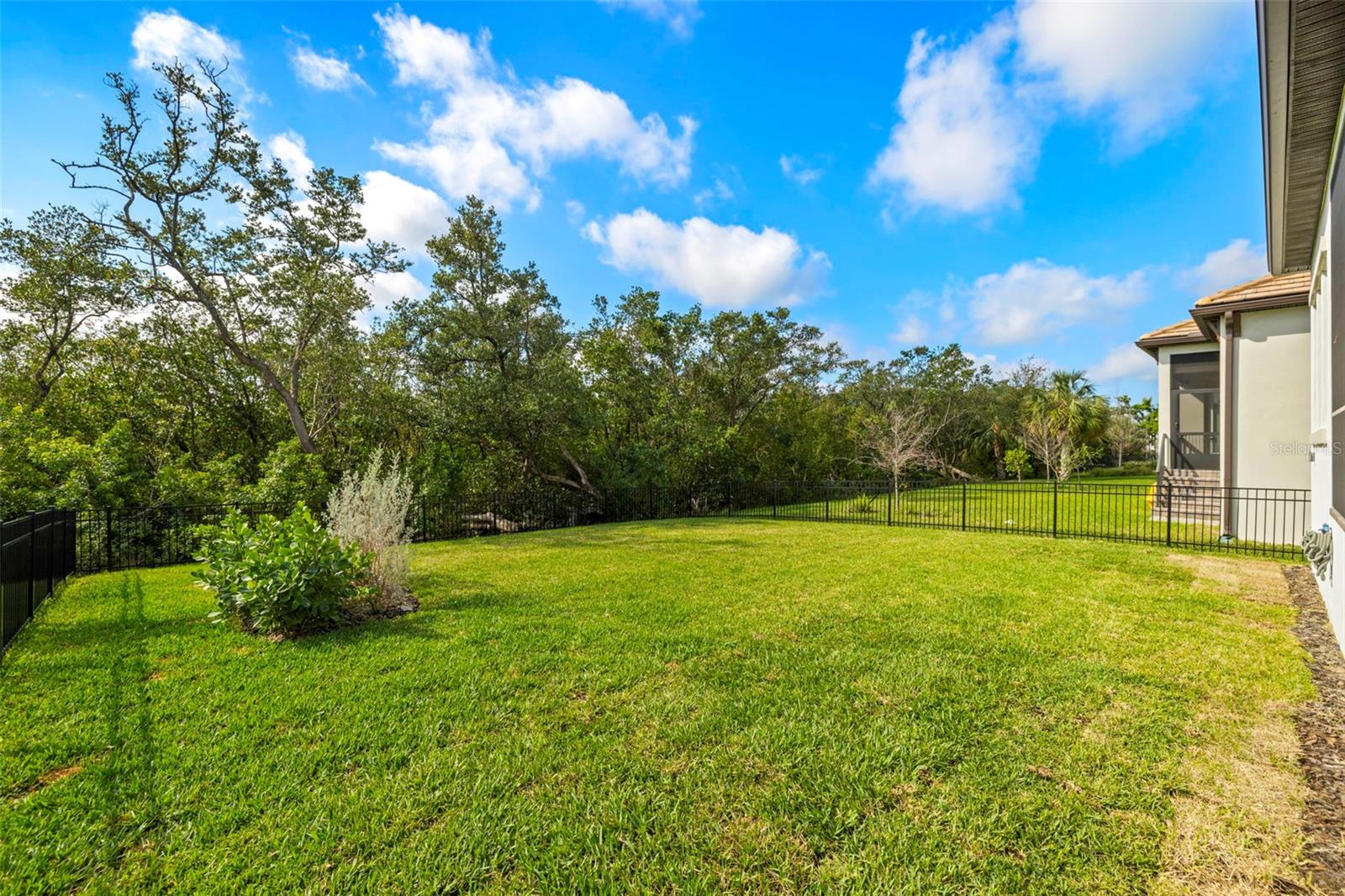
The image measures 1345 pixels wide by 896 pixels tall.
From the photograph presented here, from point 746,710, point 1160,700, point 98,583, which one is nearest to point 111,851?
point 746,710

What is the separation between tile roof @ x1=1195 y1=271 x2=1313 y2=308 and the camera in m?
7.84

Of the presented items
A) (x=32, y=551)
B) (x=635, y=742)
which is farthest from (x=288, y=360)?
(x=635, y=742)

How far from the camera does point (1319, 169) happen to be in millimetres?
4148

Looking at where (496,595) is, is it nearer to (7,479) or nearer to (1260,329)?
(7,479)

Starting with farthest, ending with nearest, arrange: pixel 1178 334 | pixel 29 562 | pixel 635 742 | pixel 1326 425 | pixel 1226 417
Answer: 1. pixel 1178 334
2. pixel 1226 417
3. pixel 29 562
4. pixel 1326 425
5. pixel 635 742

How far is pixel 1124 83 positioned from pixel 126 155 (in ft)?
54.5

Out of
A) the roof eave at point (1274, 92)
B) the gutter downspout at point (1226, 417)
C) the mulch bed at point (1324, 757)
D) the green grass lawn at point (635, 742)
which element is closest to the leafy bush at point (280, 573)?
the green grass lawn at point (635, 742)

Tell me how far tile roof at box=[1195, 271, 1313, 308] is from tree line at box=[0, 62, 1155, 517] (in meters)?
6.90

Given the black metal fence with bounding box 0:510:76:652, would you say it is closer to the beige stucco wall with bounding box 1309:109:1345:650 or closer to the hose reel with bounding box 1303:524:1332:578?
→ the beige stucco wall with bounding box 1309:109:1345:650

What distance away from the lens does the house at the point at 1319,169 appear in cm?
301

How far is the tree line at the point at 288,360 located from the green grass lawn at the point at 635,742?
6.68 meters

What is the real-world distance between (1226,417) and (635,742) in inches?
472

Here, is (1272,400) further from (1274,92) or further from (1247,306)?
(1274,92)

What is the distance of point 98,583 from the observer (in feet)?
21.2
